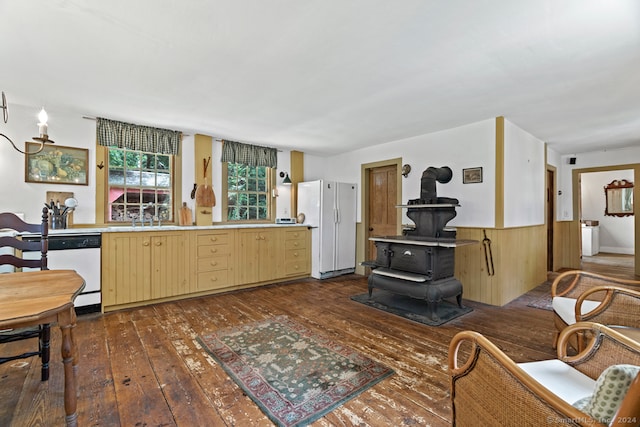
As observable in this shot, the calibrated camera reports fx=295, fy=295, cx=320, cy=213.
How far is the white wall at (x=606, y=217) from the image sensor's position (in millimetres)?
8109

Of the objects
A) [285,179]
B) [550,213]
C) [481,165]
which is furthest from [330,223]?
[550,213]

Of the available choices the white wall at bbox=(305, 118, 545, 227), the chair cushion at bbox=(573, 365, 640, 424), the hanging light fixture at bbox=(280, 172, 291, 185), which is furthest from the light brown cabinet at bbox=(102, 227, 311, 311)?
the chair cushion at bbox=(573, 365, 640, 424)

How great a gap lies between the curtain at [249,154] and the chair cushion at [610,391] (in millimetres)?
4815

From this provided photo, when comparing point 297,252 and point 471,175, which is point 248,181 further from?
point 471,175

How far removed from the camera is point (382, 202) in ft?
17.3

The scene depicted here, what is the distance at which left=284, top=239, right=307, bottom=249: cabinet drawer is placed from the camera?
5008 mm

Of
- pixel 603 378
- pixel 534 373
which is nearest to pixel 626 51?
pixel 534 373

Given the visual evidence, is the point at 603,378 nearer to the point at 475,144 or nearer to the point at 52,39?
the point at 52,39

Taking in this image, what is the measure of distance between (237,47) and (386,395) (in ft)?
8.50

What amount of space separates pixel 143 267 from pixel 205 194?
1.38 m

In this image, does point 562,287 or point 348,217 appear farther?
point 348,217

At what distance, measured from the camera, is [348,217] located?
5.53 meters

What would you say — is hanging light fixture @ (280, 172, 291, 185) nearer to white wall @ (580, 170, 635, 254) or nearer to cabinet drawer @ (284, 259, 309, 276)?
cabinet drawer @ (284, 259, 309, 276)

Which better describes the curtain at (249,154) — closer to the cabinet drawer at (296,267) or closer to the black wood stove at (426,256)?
the cabinet drawer at (296,267)
